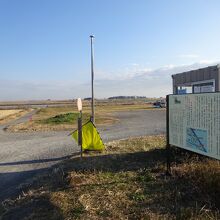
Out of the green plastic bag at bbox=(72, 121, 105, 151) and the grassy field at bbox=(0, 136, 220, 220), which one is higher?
the green plastic bag at bbox=(72, 121, 105, 151)

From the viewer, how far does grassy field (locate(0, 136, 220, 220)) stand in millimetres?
5770

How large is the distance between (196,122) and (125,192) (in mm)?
2103

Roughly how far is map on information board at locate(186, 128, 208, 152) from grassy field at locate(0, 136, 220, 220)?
0.55 m

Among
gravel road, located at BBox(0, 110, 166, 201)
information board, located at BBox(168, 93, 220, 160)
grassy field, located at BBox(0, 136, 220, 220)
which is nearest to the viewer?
grassy field, located at BBox(0, 136, 220, 220)

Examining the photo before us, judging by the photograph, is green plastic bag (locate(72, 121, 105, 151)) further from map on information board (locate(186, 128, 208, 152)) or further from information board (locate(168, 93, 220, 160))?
map on information board (locate(186, 128, 208, 152))

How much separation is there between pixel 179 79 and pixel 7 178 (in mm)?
10127

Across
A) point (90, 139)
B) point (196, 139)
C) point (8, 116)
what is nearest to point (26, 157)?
point (90, 139)

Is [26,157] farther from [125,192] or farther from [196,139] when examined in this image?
[196,139]

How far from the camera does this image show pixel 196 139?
24.3 ft

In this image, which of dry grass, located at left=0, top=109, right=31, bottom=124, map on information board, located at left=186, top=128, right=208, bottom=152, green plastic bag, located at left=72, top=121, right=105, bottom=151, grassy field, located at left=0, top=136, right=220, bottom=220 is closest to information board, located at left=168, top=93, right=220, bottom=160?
map on information board, located at left=186, top=128, right=208, bottom=152

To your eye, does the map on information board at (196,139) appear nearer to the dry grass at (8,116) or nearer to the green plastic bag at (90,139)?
the green plastic bag at (90,139)

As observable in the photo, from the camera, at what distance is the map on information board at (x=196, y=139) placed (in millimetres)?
7105

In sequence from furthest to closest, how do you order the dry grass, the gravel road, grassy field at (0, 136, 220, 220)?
1. the dry grass
2. the gravel road
3. grassy field at (0, 136, 220, 220)

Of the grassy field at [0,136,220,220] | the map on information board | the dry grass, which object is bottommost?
the dry grass
